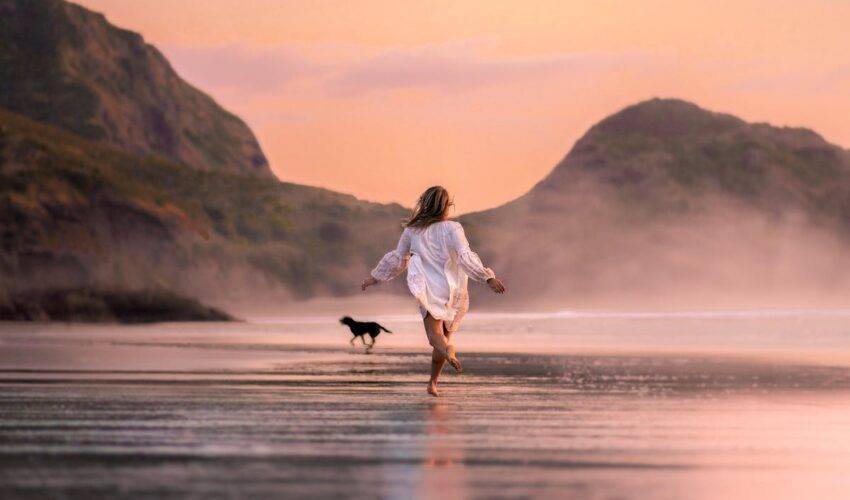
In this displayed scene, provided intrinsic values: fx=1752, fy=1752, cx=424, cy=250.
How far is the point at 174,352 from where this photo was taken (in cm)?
2842

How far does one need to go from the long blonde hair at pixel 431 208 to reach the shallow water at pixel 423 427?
1.69 meters

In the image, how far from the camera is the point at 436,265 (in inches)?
674

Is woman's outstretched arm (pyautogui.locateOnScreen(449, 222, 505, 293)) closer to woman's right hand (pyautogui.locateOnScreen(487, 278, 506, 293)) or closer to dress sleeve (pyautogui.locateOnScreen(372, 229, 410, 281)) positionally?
woman's right hand (pyautogui.locateOnScreen(487, 278, 506, 293))

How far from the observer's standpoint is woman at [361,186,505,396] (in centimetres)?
1691

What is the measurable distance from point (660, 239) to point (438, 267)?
577ft

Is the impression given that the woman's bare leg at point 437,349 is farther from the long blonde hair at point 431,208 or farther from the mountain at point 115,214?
the mountain at point 115,214

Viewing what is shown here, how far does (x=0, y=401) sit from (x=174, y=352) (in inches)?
528

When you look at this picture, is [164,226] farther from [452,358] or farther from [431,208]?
[452,358]

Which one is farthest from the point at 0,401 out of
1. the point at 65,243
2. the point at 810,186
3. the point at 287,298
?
the point at 810,186

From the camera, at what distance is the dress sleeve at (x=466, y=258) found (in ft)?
54.8

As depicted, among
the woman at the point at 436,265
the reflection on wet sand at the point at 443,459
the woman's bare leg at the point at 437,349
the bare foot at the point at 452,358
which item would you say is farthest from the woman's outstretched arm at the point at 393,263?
the reflection on wet sand at the point at 443,459

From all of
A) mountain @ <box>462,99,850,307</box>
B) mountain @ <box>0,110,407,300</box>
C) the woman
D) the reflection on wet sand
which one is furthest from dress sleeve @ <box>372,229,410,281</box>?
mountain @ <box>462,99,850,307</box>

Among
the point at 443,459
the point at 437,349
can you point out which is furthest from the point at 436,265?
the point at 443,459

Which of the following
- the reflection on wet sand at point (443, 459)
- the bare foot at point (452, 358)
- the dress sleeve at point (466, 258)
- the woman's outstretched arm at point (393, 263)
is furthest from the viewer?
the woman's outstretched arm at point (393, 263)
